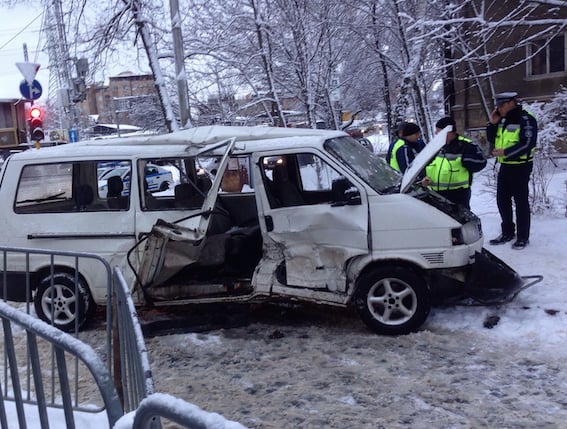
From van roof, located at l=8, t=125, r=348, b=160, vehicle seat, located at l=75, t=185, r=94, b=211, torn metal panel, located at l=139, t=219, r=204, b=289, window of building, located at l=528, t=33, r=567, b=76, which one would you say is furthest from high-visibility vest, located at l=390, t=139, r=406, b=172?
window of building, located at l=528, t=33, r=567, b=76

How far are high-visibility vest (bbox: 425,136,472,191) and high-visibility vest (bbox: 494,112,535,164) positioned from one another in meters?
0.44

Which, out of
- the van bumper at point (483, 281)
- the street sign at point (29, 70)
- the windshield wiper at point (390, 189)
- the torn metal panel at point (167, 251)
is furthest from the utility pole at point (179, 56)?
the van bumper at point (483, 281)

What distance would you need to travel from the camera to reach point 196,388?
16.1 feet

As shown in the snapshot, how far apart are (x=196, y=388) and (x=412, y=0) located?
11.3m

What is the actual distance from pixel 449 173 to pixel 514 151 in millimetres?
810

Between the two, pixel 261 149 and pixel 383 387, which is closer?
pixel 383 387

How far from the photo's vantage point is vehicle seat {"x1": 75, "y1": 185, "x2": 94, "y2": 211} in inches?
255

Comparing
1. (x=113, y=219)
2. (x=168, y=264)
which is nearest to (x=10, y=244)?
(x=113, y=219)

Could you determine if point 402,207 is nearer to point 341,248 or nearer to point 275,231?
point 341,248

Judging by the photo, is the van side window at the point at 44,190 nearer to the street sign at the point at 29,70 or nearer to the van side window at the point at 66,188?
the van side window at the point at 66,188

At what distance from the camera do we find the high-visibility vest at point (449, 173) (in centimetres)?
748

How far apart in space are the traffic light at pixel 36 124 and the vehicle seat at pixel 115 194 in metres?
10.2

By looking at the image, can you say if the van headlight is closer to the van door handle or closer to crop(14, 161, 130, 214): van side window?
the van door handle

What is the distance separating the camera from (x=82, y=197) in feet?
21.3
